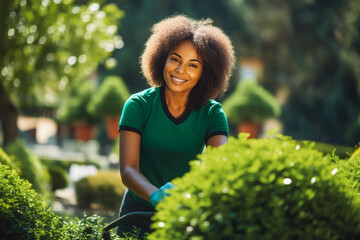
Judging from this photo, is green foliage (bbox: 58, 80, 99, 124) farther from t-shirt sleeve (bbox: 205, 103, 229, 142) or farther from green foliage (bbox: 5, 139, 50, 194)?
t-shirt sleeve (bbox: 205, 103, 229, 142)

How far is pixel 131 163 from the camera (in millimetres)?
2096

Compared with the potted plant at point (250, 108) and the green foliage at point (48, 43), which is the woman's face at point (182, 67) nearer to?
the green foliage at point (48, 43)

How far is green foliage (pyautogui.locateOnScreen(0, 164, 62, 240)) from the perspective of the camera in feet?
5.50

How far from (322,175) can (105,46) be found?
8.26 metres

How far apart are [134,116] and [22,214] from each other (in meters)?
0.69

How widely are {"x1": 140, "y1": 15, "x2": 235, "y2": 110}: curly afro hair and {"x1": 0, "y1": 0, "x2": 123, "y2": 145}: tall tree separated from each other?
19.1ft

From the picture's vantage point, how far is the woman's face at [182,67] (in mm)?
2311

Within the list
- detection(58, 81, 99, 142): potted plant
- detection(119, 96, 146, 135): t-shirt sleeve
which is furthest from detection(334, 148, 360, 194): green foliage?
detection(58, 81, 99, 142): potted plant

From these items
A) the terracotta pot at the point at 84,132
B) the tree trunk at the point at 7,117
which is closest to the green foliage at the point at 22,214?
the tree trunk at the point at 7,117

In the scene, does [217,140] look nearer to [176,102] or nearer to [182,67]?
[176,102]

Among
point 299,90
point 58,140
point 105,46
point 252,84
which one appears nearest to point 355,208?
point 105,46

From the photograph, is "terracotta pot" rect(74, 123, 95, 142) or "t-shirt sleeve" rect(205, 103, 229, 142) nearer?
"t-shirt sleeve" rect(205, 103, 229, 142)

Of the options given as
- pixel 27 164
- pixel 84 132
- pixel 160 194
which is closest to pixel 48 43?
pixel 27 164

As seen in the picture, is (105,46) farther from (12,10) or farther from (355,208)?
(355,208)
